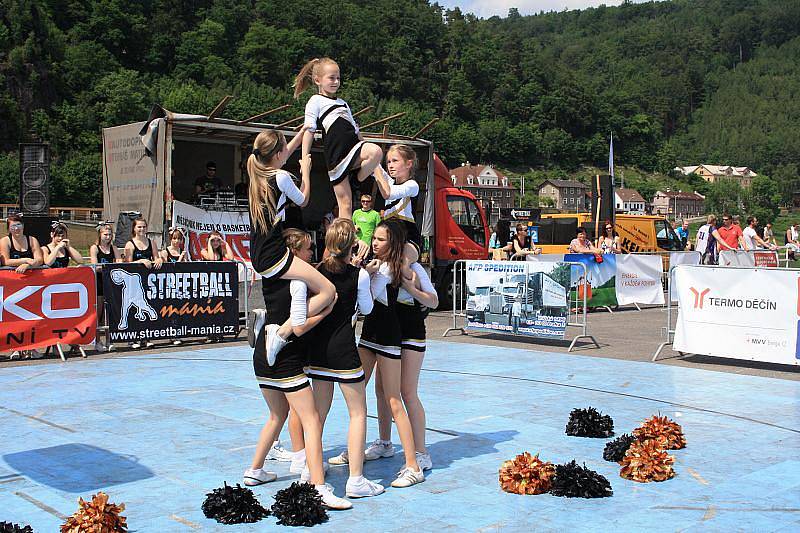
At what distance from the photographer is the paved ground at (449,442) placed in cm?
490

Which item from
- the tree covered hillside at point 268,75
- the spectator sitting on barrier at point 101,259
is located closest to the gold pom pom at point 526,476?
the spectator sitting on barrier at point 101,259

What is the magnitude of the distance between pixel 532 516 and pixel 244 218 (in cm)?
1214

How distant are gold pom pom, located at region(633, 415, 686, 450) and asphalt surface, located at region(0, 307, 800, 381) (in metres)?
4.36

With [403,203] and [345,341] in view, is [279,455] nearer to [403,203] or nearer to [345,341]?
[345,341]

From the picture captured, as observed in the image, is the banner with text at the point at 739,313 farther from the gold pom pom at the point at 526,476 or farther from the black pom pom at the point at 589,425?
the gold pom pom at the point at 526,476

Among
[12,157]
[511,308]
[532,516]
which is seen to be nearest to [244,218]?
[511,308]

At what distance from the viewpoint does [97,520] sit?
4312mm

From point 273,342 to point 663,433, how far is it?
320 centimetres

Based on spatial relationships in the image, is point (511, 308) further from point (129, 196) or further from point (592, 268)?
point (129, 196)

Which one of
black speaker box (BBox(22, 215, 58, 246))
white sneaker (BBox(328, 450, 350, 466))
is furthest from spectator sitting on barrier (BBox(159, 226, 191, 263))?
white sneaker (BBox(328, 450, 350, 466))

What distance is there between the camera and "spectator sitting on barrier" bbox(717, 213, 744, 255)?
22.1 metres

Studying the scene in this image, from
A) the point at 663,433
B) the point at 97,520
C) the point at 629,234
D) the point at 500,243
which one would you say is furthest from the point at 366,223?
the point at 629,234

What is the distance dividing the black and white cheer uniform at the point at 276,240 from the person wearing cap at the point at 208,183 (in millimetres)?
12320

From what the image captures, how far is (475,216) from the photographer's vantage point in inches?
815
